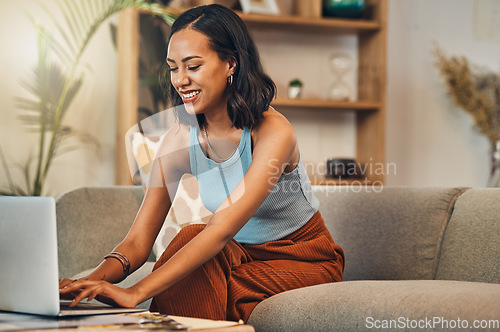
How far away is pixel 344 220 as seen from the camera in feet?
6.09

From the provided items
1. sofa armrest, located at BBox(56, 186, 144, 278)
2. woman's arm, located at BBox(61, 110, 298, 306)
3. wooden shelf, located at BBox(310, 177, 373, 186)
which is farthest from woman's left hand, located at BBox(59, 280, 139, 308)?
wooden shelf, located at BBox(310, 177, 373, 186)

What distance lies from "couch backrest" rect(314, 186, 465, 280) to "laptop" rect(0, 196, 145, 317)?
3.47 ft

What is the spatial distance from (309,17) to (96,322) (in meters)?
2.73

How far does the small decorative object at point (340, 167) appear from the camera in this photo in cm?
336

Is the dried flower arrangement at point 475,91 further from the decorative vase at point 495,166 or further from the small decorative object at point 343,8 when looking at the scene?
the small decorative object at point 343,8

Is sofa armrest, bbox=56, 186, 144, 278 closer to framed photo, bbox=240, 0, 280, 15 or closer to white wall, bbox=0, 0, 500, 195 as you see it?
framed photo, bbox=240, 0, 280, 15

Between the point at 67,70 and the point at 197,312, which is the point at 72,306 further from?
the point at 67,70

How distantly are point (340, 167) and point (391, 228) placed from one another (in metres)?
1.59

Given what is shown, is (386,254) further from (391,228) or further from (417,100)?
(417,100)

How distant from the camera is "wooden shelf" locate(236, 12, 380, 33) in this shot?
10.6ft

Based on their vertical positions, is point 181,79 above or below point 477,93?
above

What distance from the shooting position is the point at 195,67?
1.38 metres

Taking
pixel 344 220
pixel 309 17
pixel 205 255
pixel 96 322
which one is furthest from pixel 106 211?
pixel 309 17

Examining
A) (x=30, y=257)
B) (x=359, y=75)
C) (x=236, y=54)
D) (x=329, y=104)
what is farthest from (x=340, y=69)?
(x=30, y=257)
